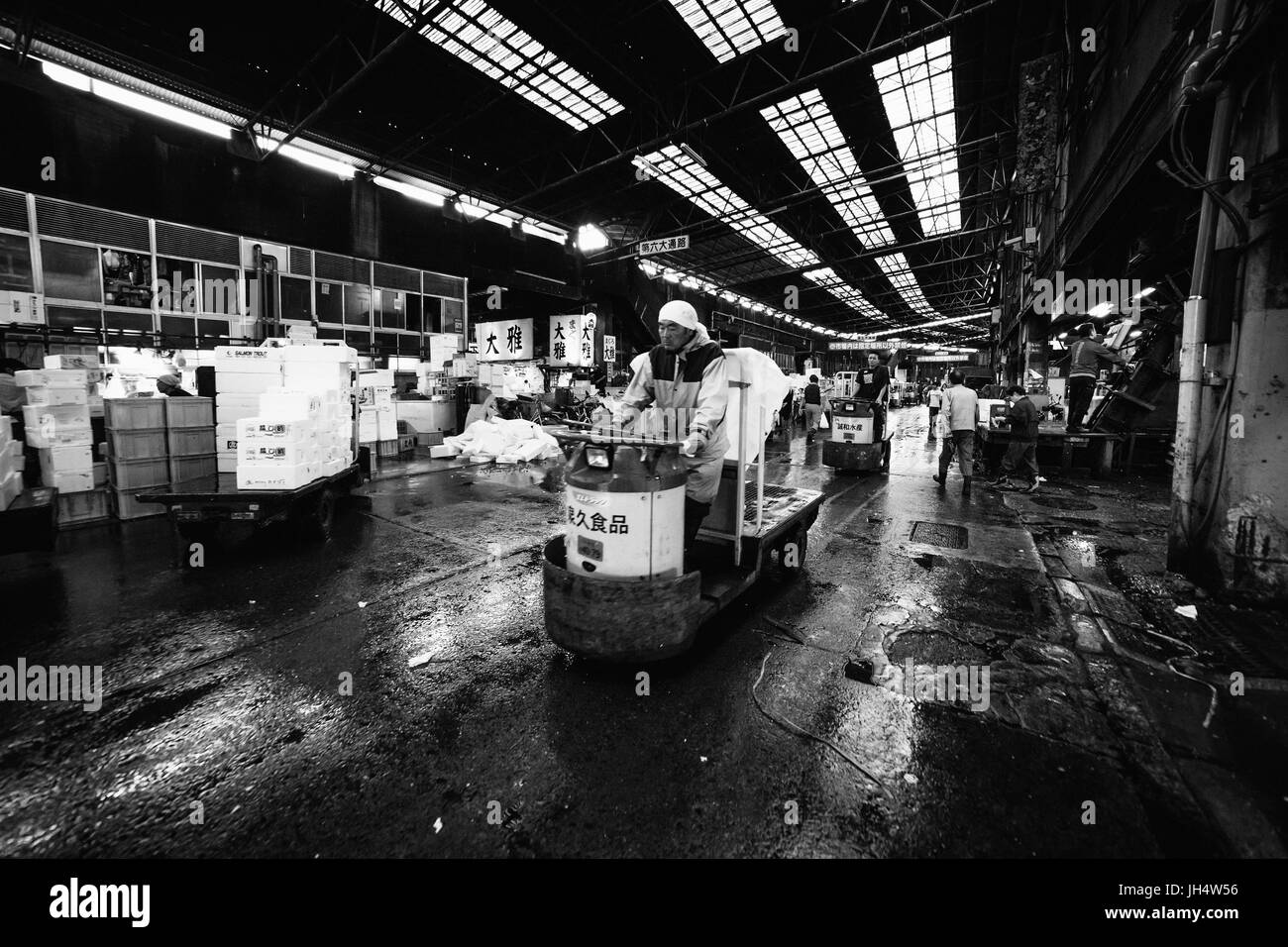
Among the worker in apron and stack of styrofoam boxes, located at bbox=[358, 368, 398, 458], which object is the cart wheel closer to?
the worker in apron

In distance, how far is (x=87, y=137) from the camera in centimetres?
1002

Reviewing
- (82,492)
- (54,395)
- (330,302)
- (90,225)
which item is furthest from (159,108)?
(82,492)

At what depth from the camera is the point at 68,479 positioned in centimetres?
605

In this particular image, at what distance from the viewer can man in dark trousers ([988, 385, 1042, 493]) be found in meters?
9.20

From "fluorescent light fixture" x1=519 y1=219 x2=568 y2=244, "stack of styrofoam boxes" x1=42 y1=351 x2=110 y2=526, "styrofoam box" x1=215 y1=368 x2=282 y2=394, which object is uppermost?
"fluorescent light fixture" x1=519 y1=219 x2=568 y2=244

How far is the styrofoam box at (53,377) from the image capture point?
596 centimetres

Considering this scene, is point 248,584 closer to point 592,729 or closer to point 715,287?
point 592,729

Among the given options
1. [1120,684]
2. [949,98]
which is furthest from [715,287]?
[1120,684]

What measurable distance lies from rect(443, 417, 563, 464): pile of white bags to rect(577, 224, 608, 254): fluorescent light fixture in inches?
414

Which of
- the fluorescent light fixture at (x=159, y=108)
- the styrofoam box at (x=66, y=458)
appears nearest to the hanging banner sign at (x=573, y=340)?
the fluorescent light fixture at (x=159, y=108)

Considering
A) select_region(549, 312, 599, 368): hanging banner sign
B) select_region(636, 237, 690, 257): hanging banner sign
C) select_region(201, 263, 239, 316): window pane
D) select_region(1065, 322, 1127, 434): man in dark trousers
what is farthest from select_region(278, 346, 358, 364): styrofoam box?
select_region(1065, 322, 1127, 434): man in dark trousers

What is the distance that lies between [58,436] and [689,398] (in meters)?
7.27
